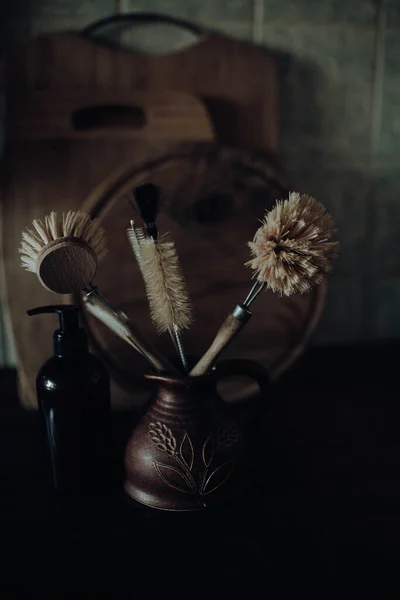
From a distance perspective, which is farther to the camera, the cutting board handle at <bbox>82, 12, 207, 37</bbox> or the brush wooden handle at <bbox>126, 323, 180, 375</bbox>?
the cutting board handle at <bbox>82, 12, 207, 37</bbox>

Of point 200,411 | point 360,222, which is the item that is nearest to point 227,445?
point 200,411

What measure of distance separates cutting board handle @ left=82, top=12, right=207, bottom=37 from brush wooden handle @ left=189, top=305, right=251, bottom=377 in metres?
0.47

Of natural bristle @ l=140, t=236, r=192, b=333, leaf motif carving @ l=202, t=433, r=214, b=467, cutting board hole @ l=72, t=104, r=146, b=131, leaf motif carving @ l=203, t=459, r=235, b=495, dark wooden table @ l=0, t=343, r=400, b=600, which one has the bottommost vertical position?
dark wooden table @ l=0, t=343, r=400, b=600

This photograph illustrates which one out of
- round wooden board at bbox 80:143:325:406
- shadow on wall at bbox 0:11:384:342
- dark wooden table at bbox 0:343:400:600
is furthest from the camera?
shadow on wall at bbox 0:11:384:342

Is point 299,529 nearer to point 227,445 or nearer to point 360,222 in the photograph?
point 227,445

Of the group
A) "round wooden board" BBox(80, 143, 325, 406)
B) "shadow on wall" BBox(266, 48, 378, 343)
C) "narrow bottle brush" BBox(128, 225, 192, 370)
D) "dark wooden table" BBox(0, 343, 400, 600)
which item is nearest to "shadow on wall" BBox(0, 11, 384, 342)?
"shadow on wall" BBox(266, 48, 378, 343)

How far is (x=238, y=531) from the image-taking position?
0.54m

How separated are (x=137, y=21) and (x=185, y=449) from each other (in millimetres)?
575

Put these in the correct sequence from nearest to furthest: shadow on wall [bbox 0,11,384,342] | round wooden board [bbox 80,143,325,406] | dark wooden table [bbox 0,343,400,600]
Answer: dark wooden table [bbox 0,343,400,600] → round wooden board [bbox 80,143,325,406] → shadow on wall [bbox 0,11,384,342]

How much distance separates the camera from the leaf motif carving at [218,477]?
1.80 ft

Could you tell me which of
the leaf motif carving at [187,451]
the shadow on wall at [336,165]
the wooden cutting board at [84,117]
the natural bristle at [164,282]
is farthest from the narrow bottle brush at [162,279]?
the shadow on wall at [336,165]

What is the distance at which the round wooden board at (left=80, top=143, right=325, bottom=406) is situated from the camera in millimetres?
734

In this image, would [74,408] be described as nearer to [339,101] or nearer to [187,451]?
[187,451]

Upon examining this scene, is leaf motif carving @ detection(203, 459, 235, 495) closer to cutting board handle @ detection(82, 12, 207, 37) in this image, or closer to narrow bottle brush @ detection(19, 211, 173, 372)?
narrow bottle brush @ detection(19, 211, 173, 372)
